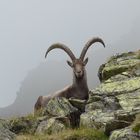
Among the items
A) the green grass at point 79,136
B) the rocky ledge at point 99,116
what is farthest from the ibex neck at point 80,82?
the green grass at point 79,136

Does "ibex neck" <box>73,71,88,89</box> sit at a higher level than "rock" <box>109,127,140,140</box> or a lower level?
higher

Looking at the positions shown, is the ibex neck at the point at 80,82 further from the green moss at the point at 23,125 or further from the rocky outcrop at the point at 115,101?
the green moss at the point at 23,125

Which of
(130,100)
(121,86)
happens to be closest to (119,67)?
(121,86)

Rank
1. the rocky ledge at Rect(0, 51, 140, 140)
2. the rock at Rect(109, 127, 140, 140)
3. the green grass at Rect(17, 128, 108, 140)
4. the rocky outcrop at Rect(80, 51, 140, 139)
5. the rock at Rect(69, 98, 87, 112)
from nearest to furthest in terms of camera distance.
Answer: the rock at Rect(109, 127, 140, 140), the rocky ledge at Rect(0, 51, 140, 140), the rocky outcrop at Rect(80, 51, 140, 139), the green grass at Rect(17, 128, 108, 140), the rock at Rect(69, 98, 87, 112)

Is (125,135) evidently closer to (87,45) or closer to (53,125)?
(53,125)

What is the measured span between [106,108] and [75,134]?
8.62ft

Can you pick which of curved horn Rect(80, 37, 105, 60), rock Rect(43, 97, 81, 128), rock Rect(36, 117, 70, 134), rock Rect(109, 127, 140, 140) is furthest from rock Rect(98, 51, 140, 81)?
rock Rect(109, 127, 140, 140)

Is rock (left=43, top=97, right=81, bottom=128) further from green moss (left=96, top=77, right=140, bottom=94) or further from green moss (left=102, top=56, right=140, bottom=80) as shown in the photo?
green moss (left=102, top=56, right=140, bottom=80)

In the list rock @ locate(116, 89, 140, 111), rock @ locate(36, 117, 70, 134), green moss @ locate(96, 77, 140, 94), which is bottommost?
rock @ locate(36, 117, 70, 134)

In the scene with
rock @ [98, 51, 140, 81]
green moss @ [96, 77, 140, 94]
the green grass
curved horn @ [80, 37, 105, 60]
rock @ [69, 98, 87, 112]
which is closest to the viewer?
the green grass

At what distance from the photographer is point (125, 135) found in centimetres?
1366

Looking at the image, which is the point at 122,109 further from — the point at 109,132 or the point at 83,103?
the point at 83,103

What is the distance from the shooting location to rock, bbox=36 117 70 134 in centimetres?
1814

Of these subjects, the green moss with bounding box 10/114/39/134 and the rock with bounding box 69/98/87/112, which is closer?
the green moss with bounding box 10/114/39/134
